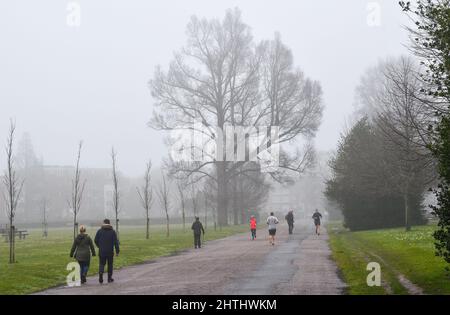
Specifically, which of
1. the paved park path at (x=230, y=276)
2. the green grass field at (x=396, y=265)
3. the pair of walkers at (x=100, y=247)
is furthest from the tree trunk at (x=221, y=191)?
the pair of walkers at (x=100, y=247)

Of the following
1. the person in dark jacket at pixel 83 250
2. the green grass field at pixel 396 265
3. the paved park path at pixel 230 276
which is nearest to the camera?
the green grass field at pixel 396 265

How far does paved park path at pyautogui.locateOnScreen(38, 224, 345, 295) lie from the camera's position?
1405 cm

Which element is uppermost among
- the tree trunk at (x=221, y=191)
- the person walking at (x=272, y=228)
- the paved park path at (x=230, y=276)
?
the tree trunk at (x=221, y=191)

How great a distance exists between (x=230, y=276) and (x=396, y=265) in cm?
519

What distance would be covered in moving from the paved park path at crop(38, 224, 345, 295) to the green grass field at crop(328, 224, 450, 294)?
519 millimetres

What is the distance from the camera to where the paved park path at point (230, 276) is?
1405 centimetres

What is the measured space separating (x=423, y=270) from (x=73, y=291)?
921 centimetres

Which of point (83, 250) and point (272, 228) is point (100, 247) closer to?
point (83, 250)

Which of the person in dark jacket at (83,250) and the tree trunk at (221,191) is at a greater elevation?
the tree trunk at (221,191)

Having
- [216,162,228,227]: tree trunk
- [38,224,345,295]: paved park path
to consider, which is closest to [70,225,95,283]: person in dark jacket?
[38,224,345,295]: paved park path

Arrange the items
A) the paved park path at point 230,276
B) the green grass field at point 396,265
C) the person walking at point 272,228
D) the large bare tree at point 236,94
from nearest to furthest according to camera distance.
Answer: the green grass field at point 396,265 → the paved park path at point 230,276 → the person walking at point 272,228 → the large bare tree at point 236,94

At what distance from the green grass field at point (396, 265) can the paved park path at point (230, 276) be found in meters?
0.52

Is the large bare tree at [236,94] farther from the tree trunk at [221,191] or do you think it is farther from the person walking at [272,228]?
the person walking at [272,228]

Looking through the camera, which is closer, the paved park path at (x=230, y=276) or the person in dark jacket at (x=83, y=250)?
A: the paved park path at (x=230, y=276)
